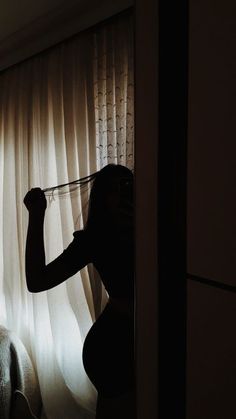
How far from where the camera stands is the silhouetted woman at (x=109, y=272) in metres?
0.72

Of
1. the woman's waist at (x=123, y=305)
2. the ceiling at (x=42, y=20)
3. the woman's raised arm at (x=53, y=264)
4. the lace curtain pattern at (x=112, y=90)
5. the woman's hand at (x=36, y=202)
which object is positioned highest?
the ceiling at (x=42, y=20)

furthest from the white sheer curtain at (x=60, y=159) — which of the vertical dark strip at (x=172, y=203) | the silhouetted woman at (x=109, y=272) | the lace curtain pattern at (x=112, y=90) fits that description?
the vertical dark strip at (x=172, y=203)

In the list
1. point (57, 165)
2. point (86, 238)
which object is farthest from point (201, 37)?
point (57, 165)

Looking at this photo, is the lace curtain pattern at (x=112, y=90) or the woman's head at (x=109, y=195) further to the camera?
the lace curtain pattern at (x=112, y=90)

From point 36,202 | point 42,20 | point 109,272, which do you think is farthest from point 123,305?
point 42,20

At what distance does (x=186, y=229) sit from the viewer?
14.4 inches

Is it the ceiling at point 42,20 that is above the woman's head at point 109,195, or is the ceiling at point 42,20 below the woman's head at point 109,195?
above

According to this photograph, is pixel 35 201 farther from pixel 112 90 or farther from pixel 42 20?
pixel 42 20

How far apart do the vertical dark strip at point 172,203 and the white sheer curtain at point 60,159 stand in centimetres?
50

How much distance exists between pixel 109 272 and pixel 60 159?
2.49 feet

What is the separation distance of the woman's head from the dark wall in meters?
0.33

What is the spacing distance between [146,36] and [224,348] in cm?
36

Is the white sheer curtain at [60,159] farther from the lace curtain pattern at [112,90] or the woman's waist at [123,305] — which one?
the woman's waist at [123,305]

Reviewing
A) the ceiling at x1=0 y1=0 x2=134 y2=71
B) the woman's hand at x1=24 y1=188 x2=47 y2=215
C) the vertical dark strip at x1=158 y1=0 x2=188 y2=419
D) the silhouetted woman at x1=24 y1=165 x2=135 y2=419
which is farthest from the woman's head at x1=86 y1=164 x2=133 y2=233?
the ceiling at x1=0 y1=0 x2=134 y2=71
